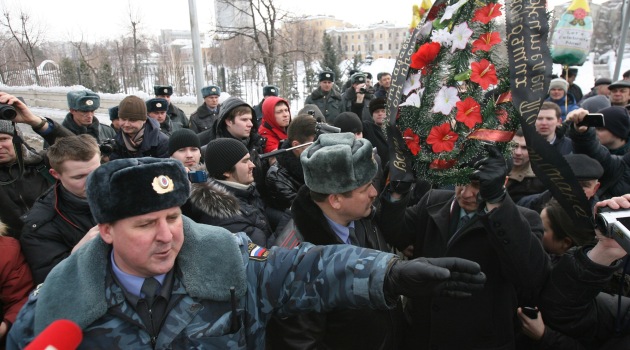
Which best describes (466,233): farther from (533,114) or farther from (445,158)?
(533,114)

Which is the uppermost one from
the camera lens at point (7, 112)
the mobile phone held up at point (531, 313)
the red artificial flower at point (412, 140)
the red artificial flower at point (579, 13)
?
the red artificial flower at point (579, 13)

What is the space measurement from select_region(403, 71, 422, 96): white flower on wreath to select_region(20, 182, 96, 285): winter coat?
206 centimetres

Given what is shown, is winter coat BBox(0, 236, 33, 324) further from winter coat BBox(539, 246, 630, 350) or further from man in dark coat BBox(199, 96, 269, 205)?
winter coat BBox(539, 246, 630, 350)

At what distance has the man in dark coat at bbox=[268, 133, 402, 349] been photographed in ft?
6.61

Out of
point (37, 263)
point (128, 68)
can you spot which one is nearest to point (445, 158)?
point (37, 263)

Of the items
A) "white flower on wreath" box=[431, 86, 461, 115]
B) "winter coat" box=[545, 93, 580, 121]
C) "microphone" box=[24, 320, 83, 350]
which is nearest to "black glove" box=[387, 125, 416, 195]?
"white flower on wreath" box=[431, 86, 461, 115]

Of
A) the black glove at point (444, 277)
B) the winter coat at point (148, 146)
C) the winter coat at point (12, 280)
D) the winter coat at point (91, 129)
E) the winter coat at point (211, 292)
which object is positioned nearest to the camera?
the black glove at point (444, 277)

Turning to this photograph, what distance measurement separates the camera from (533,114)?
5.57 feet

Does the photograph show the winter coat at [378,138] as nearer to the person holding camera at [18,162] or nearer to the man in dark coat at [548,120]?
the man in dark coat at [548,120]

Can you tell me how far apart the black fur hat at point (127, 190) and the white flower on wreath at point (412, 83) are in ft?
4.09

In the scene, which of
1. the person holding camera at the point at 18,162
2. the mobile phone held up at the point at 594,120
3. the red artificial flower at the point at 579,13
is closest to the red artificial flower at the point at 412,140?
the mobile phone held up at the point at 594,120

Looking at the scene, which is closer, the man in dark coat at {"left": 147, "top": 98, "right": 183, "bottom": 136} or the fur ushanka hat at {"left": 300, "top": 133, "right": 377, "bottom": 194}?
the fur ushanka hat at {"left": 300, "top": 133, "right": 377, "bottom": 194}

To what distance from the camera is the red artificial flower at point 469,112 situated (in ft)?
6.20

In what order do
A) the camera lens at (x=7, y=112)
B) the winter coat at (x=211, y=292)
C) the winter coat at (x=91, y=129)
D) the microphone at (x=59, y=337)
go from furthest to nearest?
the winter coat at (x=91, y=129)
the camera lens at (x=7, y=112)
the winter coat at (x=211, y=292)
the microphone at (x=59, y=337)
